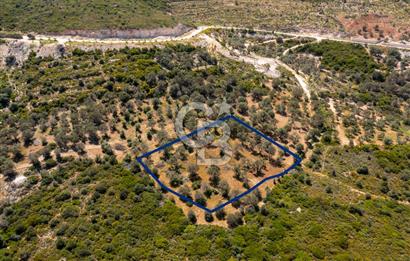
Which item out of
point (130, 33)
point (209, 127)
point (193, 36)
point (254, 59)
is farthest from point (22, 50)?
point (254, 59)

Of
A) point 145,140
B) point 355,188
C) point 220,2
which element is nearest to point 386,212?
point 355,188

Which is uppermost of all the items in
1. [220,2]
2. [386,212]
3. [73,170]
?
[220,2]

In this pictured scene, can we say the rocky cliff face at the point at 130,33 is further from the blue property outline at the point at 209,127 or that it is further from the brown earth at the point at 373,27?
the brown earth at the point at 373,27

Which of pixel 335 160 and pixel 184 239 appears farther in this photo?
pixel 335 160

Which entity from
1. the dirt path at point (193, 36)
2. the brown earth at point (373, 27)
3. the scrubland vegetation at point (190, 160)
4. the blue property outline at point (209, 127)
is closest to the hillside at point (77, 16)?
the dirt path at point (193, 36)

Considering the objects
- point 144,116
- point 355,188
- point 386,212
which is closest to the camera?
point 386,212

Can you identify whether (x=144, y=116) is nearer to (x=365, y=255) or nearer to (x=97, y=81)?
(x=97, y=81)
